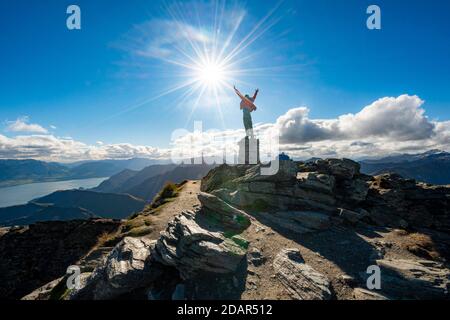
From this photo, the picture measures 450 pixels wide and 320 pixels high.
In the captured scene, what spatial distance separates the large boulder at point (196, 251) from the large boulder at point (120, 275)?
1027 millimetres

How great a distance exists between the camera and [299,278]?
36.9 ft

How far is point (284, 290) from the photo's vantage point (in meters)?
10.9

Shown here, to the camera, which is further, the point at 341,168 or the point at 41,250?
the point at 341,168

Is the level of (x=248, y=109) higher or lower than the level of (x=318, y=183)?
higher

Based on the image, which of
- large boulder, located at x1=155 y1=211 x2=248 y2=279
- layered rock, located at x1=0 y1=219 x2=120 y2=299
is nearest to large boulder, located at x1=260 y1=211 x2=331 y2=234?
large boulder, located at x1=155 y1=211 x2=248 y2=279

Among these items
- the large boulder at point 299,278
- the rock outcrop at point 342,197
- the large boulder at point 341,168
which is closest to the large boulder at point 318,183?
the rock outcrop at point 342,197

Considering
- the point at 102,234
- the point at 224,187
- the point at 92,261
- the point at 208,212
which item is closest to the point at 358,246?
the point at 208,212

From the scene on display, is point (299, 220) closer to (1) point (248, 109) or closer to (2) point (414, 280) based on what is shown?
(2) point (414, 280)

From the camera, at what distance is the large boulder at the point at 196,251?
473 inches

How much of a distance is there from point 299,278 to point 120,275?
32.4ft

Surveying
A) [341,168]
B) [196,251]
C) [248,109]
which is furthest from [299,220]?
[248,109]

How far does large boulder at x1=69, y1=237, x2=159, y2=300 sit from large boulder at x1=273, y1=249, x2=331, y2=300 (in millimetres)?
7448

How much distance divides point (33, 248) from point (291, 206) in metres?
27.4

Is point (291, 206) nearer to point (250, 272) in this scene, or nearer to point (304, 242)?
point (304, 242)
